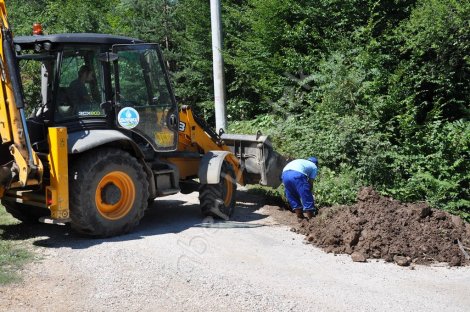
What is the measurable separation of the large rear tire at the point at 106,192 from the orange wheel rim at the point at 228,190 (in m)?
1.59

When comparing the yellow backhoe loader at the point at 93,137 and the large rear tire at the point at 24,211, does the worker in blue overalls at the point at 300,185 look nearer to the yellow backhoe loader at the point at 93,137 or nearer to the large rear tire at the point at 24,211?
the yellow backhoe loader at the point at 93,137

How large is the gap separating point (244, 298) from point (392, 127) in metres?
6.29

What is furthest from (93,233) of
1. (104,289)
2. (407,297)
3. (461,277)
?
(461,277)

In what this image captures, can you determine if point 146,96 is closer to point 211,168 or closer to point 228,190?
point 211,168

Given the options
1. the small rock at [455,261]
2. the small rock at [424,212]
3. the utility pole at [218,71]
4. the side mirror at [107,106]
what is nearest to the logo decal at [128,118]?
the side mirror at [107,106]

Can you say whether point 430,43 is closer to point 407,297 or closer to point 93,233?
point 407,297

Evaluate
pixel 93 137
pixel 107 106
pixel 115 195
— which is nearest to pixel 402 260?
pixel 115 195

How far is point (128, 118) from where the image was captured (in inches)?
339

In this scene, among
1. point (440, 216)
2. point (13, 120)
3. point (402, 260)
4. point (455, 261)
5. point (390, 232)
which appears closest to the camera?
point (13, 120)

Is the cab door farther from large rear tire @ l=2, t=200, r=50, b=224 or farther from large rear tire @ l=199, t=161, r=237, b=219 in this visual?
large rear tire @ l=2, t=200, r=50, b=224

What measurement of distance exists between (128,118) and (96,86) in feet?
2.06

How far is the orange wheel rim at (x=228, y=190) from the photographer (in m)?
9.67

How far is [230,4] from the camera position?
57.9 feet

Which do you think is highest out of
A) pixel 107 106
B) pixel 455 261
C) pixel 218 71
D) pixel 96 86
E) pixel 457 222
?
pixel 218 71
